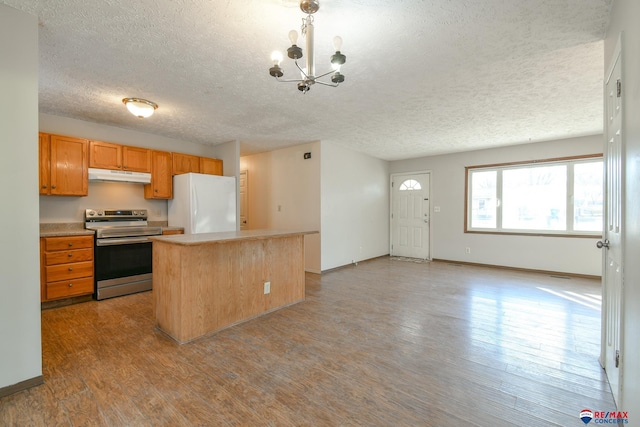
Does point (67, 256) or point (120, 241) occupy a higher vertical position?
point (120, 241)

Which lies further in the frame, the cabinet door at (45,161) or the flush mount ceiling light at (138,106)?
the cabinet door at (45,161)

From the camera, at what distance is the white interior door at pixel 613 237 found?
5.23 feet

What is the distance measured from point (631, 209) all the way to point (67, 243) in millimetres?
5169

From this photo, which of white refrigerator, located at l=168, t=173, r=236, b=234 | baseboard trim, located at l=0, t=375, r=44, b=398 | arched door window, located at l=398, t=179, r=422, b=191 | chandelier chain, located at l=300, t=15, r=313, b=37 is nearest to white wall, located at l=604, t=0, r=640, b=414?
chandelier chain, located at l=300, t=15, r=313, b=37

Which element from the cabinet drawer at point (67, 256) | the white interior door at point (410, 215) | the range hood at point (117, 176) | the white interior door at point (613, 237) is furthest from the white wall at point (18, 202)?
the white interior door at point (410, 215)

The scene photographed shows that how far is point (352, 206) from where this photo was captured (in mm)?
5898

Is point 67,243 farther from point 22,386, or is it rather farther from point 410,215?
point 410,215

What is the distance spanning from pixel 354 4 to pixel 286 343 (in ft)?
8.71

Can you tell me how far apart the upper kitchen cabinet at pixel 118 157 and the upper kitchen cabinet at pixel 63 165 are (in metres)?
0.09

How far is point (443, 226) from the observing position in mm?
6328

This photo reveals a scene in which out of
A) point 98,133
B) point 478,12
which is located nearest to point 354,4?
point 478,12

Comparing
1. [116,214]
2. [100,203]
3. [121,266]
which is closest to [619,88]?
[121,266]

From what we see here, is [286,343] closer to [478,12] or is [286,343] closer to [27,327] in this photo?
[27,327]

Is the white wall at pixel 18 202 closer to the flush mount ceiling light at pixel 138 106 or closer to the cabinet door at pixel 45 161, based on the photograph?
the flush mount ceiling light at pixel 138 106
